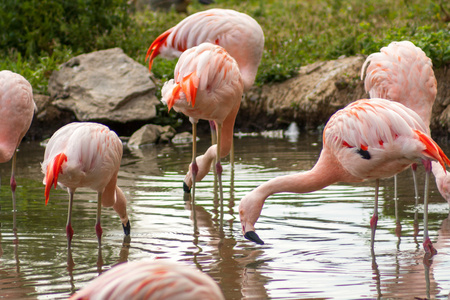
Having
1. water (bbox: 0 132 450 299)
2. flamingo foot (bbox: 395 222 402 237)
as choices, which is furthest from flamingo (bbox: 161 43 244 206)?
flamingo foot (bbox: 395 222 402 237)

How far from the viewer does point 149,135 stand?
9.12 m

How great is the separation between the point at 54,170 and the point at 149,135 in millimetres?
5083

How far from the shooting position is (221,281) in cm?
391

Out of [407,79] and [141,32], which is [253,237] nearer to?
[407,79]

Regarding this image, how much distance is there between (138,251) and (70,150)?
0.80m

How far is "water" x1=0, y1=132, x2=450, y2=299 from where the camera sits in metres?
3.80

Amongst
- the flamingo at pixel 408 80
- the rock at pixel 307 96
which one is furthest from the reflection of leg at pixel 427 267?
the rock at pixel 307 96

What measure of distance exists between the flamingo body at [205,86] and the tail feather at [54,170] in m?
1.03

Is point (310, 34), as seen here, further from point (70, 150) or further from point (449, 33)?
point (70, 150)

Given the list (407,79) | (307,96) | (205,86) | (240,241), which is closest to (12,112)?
(205,86)

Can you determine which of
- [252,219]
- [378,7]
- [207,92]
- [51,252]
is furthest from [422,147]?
[378,7]

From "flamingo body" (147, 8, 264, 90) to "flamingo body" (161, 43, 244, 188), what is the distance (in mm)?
999

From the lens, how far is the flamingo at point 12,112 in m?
5.33

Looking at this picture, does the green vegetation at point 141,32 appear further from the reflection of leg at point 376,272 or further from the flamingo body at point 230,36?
the reflection of leg at point 376,272
